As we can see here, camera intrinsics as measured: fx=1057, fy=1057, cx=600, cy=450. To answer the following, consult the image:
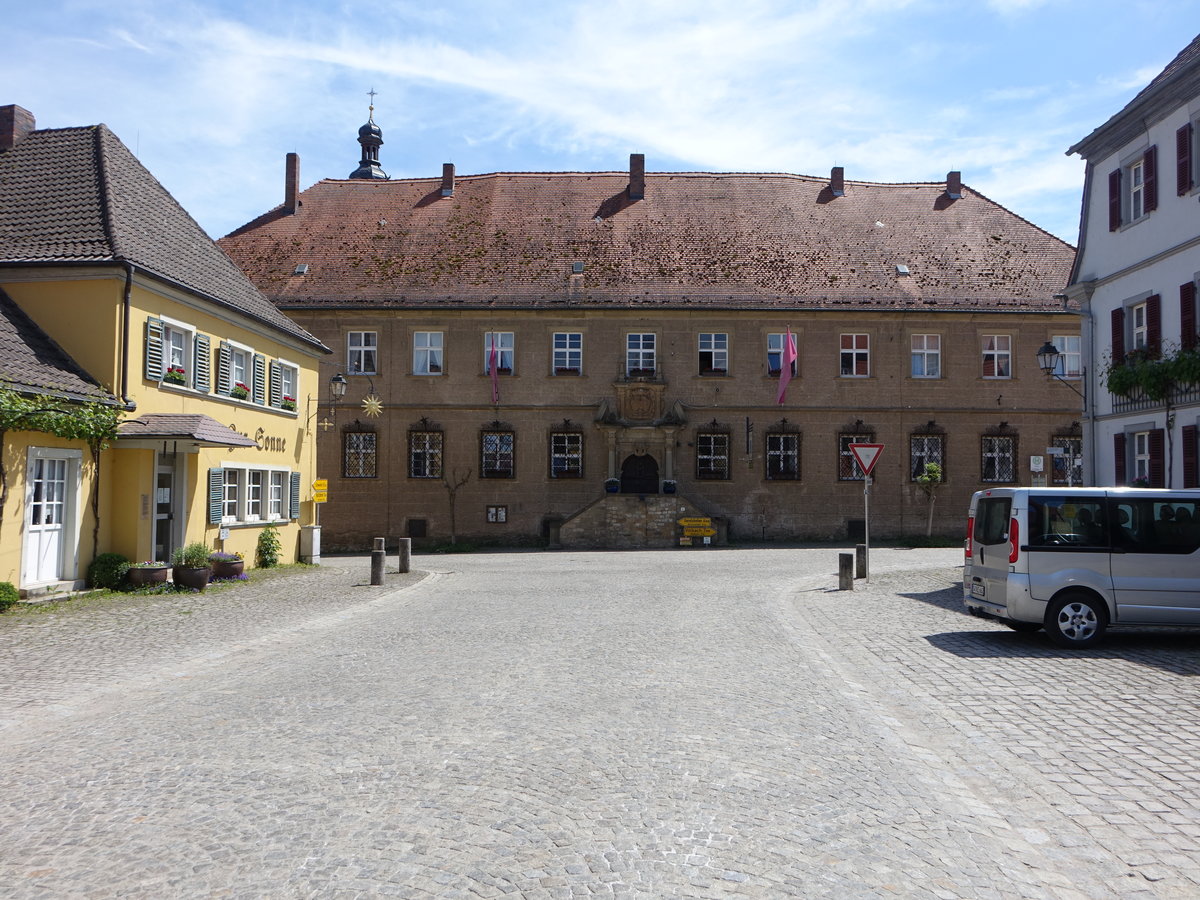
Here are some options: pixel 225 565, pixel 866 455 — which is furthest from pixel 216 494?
pixel 866 455

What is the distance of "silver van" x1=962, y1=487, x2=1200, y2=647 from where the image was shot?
38.6ft

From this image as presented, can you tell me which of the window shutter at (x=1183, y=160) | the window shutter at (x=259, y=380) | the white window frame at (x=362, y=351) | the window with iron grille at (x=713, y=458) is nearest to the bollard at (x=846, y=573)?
the window shutter at (x=1183, y=160)

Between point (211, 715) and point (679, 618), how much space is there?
7.68 m

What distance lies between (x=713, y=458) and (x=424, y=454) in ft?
32.4

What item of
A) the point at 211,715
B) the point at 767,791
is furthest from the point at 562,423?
the point at 767,791

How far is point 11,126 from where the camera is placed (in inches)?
880

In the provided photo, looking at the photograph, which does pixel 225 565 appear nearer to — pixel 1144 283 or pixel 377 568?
pixel 377 568

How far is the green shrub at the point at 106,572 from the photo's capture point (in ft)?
58.9

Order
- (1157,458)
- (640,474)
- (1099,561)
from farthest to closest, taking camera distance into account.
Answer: (640,474) < (1157,458) < (1099,561)

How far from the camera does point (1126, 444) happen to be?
71.5 feet

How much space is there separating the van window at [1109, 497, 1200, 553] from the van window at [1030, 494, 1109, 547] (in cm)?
19

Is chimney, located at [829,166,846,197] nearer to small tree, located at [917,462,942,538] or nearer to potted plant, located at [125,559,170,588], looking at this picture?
small tree, located at [917,462,942,538]

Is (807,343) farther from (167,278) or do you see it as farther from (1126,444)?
(167,278)

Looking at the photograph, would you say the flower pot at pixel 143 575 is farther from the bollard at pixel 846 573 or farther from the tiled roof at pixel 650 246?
the tiled roof at pixel 650 246
